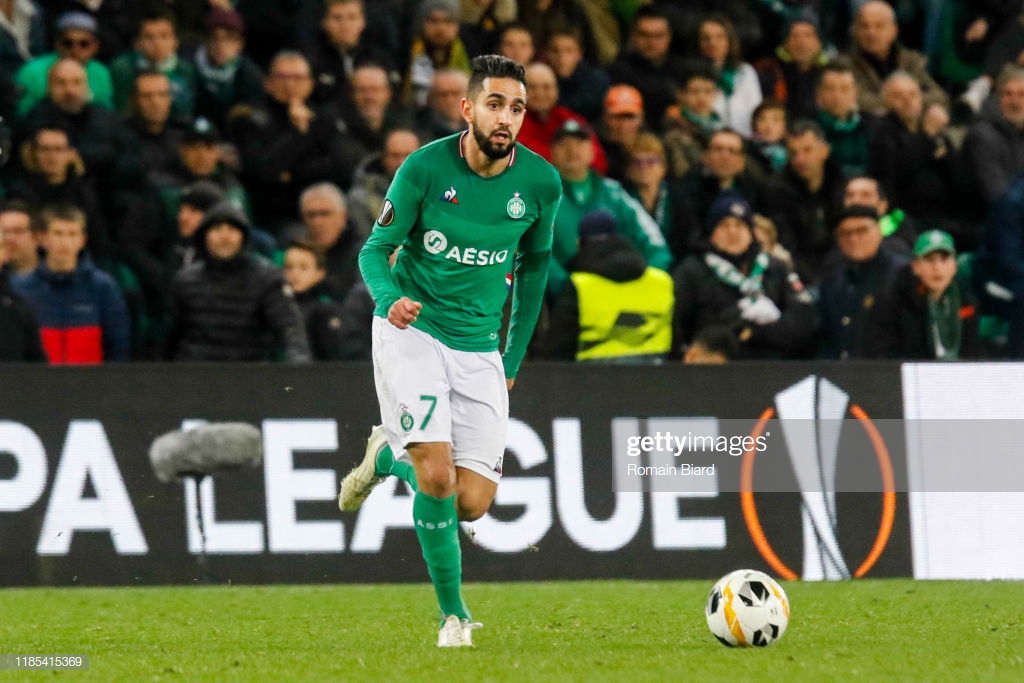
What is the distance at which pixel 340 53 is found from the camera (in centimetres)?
1383

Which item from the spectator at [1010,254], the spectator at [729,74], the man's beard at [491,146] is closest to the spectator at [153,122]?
the spectator at [729,74]

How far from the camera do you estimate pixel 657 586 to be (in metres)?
10.5

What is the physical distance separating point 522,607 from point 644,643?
5.83 ft

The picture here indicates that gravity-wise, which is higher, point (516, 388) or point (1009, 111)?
point (1009, 111)

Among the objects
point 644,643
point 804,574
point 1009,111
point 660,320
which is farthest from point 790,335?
point 644,643

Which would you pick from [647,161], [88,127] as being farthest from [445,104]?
[88,127]

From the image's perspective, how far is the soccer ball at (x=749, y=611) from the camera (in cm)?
732

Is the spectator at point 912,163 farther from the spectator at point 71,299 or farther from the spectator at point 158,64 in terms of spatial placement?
the spectator at point 71,299

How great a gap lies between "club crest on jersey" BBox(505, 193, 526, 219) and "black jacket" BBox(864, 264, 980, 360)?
496cm

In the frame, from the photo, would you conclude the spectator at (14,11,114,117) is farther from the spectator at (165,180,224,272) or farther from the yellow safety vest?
the yellow safety vest

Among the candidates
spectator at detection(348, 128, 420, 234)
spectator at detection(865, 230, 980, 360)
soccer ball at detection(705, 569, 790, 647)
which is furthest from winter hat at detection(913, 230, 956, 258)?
soccer ball at detection(705, 569, 790, 647)

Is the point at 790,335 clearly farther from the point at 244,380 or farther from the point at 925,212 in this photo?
the point at 244,380

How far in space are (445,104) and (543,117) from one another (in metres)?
0.76

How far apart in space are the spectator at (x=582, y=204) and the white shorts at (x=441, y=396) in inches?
186
